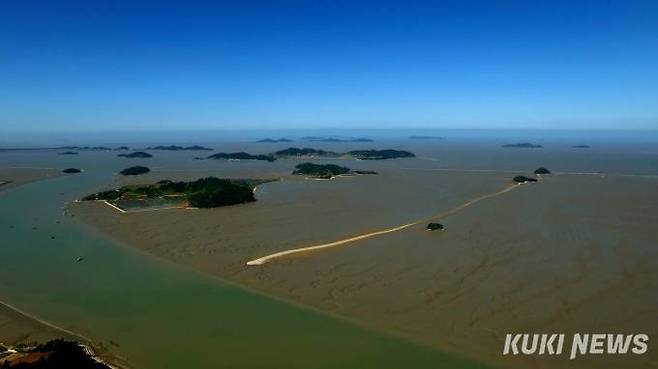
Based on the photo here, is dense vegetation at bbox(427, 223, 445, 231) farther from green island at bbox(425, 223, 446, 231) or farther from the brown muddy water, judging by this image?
the brown muddy water

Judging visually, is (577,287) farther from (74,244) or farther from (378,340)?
(74,244)

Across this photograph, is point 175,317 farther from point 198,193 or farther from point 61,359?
point 198,193

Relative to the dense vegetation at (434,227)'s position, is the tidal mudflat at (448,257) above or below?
below

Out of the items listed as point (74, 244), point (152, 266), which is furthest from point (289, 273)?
point (74, 244)

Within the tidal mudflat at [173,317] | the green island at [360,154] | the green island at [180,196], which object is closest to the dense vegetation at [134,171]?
the green island at [180,196]

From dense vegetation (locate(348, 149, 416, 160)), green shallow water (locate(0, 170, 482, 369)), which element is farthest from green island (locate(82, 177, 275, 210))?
dense vegetation (locate(348, 149, 416, 160))

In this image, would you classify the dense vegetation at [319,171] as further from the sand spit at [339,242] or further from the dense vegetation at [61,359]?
the dense vegetation at [61,359]

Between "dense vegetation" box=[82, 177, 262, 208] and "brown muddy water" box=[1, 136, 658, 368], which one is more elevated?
"dense vegetation" box=[82, 177, 262, 208]
